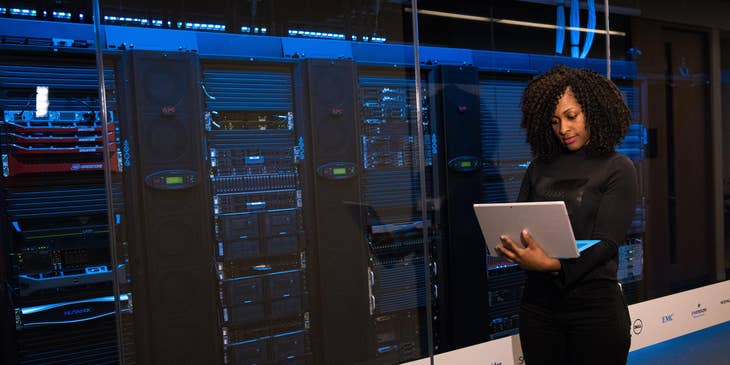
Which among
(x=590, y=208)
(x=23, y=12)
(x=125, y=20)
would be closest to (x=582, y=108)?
(x=590, y=208)

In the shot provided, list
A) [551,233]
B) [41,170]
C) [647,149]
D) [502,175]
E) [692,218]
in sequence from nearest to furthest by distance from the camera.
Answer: [551,233] → [41,170] → [502,175] → [647,149] → [692,218]

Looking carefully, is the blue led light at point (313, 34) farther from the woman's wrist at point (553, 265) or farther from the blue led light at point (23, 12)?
the woman's wrist at point (553, 265)

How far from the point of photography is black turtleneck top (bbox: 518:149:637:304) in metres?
1.45

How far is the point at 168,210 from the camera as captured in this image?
6.68ft

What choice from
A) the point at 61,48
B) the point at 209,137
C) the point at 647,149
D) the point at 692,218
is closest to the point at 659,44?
the point at 647,149

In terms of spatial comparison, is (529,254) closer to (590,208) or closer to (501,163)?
(590,208)

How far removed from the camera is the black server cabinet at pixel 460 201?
8.65 feet

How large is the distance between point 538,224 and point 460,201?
1286 mm

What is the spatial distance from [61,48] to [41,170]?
464 mm

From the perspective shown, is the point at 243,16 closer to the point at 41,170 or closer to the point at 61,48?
the point at 61,48

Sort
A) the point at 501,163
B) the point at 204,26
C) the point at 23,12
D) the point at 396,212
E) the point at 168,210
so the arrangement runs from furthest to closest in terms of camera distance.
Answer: the point at 501,163
the point at 396,212
the point at 204,26
the point at 168,210
the point at 23,12

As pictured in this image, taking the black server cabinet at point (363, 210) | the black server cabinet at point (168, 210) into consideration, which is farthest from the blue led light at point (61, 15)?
the black server cabinet at point (363, 210)


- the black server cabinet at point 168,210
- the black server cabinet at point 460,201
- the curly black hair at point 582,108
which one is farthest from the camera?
the black server cabinet at point 460,201

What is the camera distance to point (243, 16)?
7.40ft
